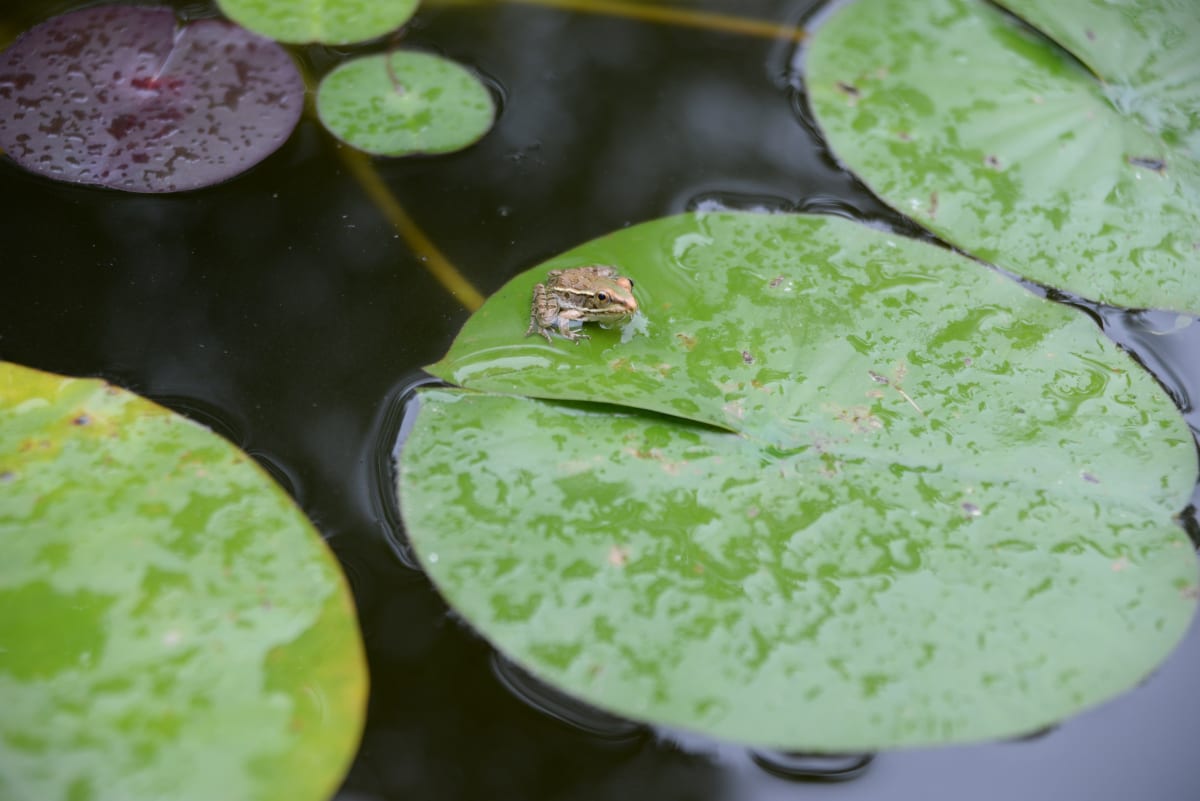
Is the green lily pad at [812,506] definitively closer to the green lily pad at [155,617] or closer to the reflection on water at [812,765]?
the reflection on water at [812,765]

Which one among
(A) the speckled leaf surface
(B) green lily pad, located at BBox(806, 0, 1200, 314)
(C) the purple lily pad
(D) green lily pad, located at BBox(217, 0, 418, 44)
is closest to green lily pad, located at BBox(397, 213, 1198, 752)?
(B) green lily pad, located at BBox(806, 0, 1200, 314)

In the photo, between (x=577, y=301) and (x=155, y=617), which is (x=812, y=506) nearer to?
(x=577, y=301)

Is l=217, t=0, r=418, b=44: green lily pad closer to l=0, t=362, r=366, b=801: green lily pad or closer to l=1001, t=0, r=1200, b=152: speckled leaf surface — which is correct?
l=0, t=362, r=366, b=801: green lily pad

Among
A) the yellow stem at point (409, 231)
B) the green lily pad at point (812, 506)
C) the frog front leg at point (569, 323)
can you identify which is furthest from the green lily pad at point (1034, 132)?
the yellow stem at point (409, 231)

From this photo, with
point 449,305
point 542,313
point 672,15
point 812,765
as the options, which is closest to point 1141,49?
point 672,15

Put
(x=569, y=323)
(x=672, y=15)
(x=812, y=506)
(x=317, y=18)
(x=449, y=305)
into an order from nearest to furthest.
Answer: (x=812, y=506) → (x=569, y=323) → (x=449, y=305) → (x=317, y=18) → (x=672, y=15)

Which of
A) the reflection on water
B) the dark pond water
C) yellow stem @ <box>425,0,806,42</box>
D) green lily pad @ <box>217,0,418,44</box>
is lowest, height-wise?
the reflection on water
